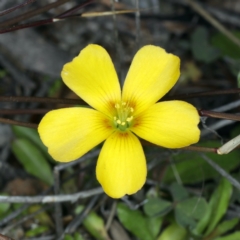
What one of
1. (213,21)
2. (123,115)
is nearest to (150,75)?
(123,115)

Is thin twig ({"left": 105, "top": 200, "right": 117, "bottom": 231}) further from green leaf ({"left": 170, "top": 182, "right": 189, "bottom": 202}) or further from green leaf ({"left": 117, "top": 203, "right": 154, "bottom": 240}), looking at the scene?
green leaf ({"left": 170, "top": 182, "right": 189, "bottom": 202})

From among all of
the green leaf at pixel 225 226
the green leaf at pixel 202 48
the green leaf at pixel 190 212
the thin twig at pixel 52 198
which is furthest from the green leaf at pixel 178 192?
the green leaf at pixel 202 48

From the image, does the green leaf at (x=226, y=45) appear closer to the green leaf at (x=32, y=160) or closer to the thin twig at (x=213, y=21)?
the thin twig at (x=213, y=21)

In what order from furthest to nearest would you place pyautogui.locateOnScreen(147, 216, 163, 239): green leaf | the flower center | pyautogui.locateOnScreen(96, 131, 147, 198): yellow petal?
pyautogui.locateOnScreen(147, 216, 163, 239): green leaf < the flower center < pyautogui.locateOnScreen(96, 131, 147, 198): yellow petal

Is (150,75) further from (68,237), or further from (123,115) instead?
(68,237)

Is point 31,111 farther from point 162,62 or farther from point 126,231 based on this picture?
point 126,231

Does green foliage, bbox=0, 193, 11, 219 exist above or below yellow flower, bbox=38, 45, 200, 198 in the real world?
below

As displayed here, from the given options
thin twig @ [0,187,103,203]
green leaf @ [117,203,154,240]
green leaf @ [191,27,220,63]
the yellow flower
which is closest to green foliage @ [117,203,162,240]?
green leaf @ [117,203,154,240]

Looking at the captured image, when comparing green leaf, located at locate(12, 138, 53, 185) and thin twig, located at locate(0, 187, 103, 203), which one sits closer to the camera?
thin twig, located at locate(0, 187, 103, 203)
